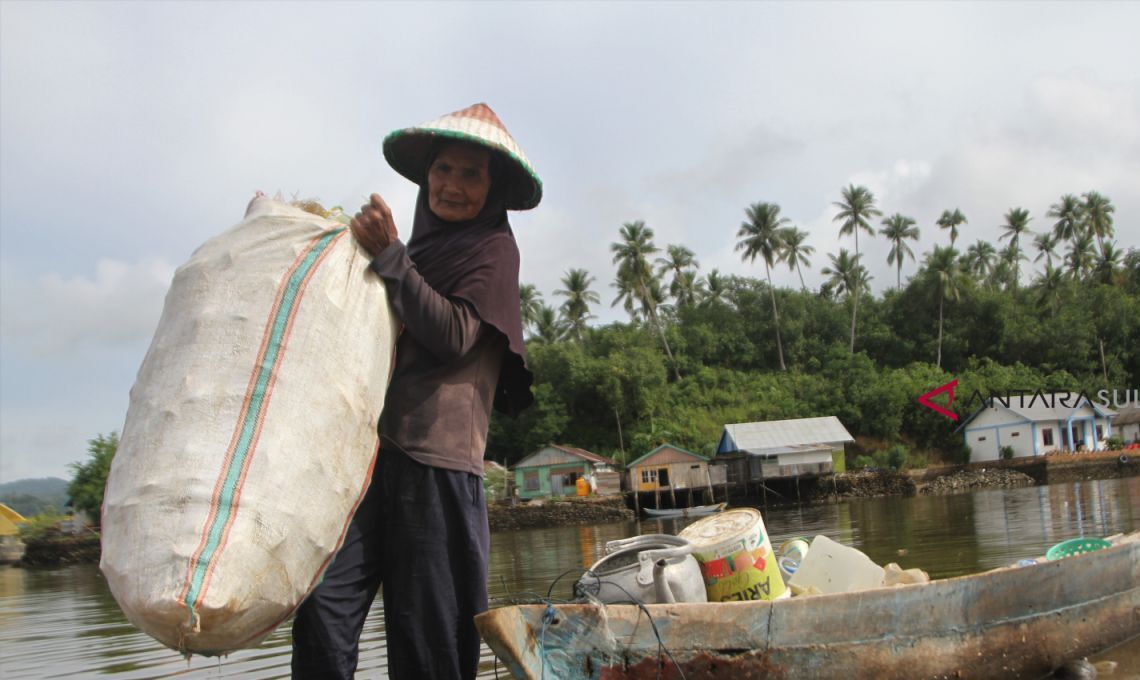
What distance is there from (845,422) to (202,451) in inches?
1752

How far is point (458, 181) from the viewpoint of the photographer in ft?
7.72

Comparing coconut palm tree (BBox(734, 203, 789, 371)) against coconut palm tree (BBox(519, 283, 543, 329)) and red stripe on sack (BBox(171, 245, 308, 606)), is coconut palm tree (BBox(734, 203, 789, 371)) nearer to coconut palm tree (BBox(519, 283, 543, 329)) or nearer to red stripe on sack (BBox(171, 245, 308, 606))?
coconut palm tree (BBox(519, 283, 543, 329))

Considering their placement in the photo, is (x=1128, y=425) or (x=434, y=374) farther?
(x=1128, y=425)

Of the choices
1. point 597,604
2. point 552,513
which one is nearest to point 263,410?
point 597,604

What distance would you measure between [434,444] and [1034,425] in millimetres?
42875

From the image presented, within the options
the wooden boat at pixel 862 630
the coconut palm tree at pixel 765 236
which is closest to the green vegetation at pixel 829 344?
the coconut palm tree at pixel 765 236

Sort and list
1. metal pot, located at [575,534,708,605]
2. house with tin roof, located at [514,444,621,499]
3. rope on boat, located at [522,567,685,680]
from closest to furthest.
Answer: rope on boat, located at [522,567,685,680] → metal pot, located at [575,534,708,605] → house with tin roof, located at [514,444,621,499]

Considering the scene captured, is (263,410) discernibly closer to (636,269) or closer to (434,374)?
(434,374)

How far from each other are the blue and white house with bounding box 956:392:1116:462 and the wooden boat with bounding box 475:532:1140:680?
39.0 meters

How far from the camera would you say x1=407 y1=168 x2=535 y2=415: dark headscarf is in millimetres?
2205

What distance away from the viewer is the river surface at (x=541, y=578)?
20.2 feet

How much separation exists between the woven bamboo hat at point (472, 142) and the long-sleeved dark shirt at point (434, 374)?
0.36 metres

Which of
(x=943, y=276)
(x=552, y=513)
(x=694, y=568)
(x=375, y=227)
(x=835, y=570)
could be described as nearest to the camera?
(x=375, y=227)

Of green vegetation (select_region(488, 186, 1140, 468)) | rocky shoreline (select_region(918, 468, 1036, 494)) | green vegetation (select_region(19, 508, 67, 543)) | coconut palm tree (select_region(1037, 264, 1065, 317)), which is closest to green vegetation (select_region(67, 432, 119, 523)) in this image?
green vegetation (select_region(19, 508, 67, 543))
